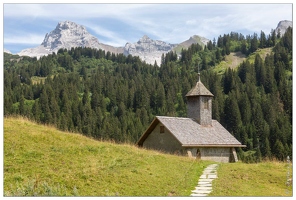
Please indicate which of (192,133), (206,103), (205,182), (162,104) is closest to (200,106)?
(206,103)

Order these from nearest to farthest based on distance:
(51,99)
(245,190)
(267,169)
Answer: (245,190) → (267,169) → (51,99)

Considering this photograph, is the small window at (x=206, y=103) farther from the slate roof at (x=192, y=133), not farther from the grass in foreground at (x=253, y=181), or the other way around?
the grass in foreground at (x=253, y=181)

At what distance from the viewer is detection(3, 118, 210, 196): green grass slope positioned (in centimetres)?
1861

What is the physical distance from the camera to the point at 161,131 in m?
41.4

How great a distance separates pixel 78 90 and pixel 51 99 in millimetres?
32911

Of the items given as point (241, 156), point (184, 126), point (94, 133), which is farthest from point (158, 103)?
point (184, 126)

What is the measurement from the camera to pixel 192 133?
41.7 meters

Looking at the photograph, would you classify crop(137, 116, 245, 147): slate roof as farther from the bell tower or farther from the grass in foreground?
the grass in foreground

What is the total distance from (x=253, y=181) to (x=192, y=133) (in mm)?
19127

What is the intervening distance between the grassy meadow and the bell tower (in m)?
18.3

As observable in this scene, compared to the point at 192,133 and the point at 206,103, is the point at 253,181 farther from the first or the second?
the point at 206,103

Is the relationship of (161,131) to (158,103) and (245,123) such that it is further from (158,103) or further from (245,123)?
(158,103)

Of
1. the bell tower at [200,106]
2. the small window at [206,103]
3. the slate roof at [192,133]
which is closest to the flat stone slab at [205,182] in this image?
the slate roof at [192,133]

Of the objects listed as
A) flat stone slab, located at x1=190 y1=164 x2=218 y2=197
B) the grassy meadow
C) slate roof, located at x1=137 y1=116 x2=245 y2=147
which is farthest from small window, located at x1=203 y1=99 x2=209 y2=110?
flat stone slab, located at x1=190 y1=164 x2=218 y2=197
